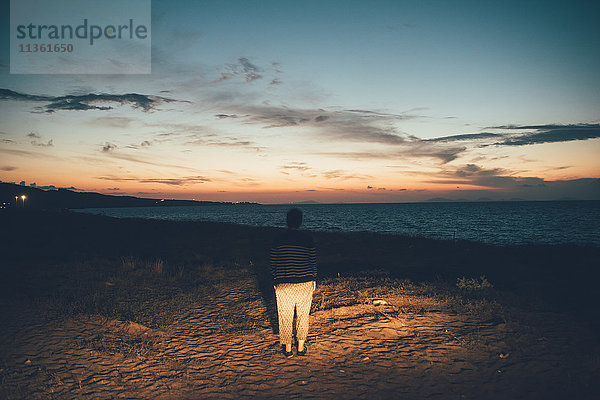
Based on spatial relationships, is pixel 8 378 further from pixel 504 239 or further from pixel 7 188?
pixel 7 188

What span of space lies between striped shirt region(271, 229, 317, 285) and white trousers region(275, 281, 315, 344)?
4.9 inches

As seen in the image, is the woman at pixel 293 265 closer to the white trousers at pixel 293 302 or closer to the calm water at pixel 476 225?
the white trousers at pixel 293 302

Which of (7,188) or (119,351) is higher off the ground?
(7,188)

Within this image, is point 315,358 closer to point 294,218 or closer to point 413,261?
point 294,218

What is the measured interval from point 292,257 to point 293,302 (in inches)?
31.2

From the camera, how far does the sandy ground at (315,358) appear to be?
487 centimetres

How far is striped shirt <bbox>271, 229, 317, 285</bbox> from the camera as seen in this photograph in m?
5.33

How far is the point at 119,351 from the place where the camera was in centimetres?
629

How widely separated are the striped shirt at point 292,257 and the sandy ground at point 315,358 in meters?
1.56

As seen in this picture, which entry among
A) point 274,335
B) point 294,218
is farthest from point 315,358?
point 294,218

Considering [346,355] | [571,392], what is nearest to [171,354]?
[346,355]

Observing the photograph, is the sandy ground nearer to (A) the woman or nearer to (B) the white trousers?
(B) the white trousers

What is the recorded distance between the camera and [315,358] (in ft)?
19.7

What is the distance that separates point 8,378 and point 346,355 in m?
5.40
